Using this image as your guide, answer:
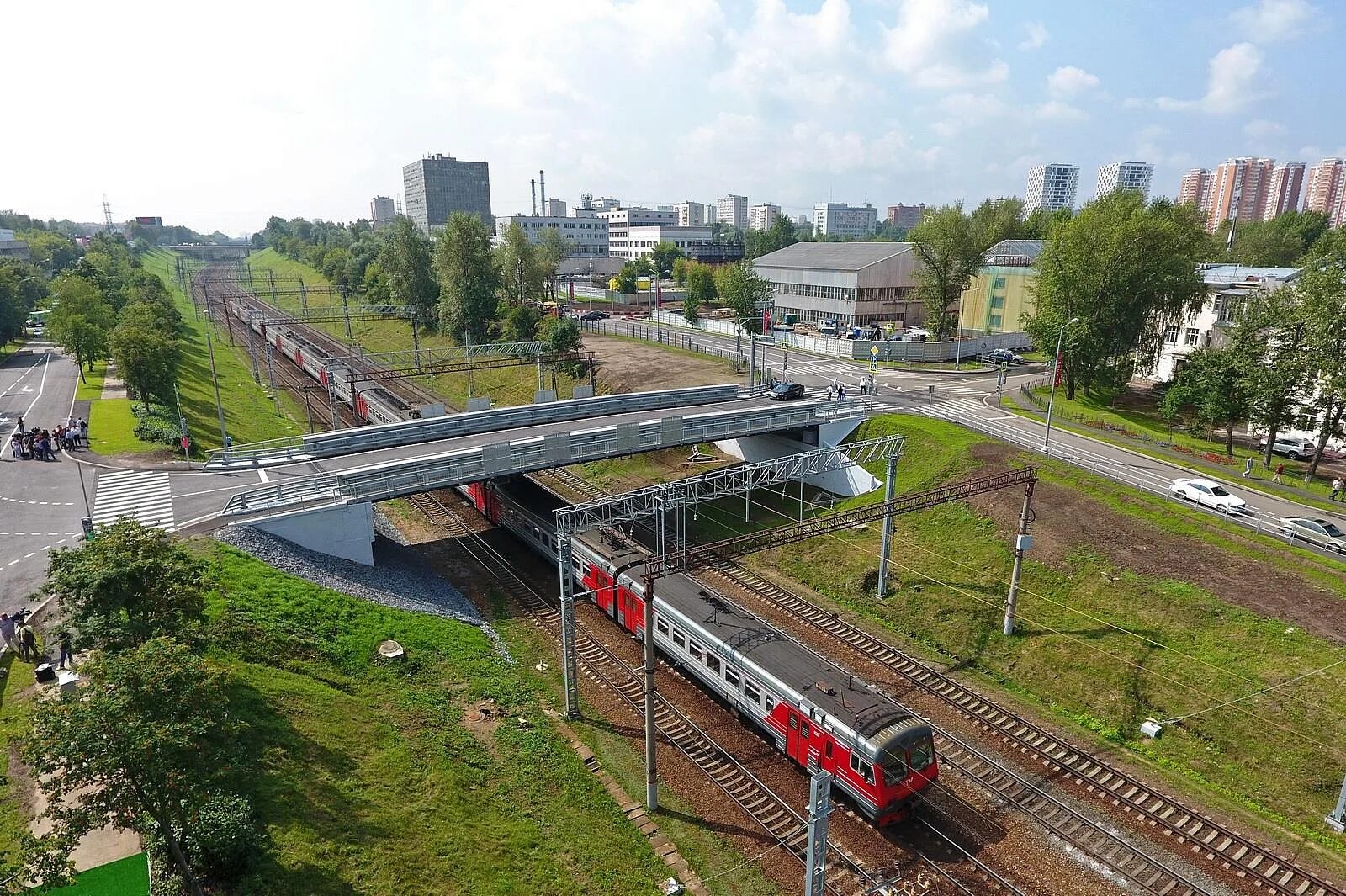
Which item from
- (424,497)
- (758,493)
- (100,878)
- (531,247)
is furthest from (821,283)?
(100,878)

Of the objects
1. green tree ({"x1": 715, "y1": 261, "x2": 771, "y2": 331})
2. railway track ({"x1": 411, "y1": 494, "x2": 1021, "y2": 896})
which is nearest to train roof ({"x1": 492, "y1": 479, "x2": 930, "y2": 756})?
railway track ({"x1": 411, "y1": 494, "x2": 1021, "y2": 896})

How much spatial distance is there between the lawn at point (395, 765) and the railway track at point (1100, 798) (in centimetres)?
1181

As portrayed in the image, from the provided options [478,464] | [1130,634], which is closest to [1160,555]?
[1130,634]

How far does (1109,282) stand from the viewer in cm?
5319

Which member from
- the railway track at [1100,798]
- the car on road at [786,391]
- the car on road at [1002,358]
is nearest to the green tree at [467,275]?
the car on road at [786,391]

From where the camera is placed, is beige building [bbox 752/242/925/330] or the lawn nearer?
the lawn

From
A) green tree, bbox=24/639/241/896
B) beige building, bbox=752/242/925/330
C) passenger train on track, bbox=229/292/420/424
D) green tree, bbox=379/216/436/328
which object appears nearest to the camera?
green tree, bbox=24/639/241/896

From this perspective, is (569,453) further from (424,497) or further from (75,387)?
(75,387)

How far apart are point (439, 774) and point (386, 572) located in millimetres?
14650

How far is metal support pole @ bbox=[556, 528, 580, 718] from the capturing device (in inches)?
967

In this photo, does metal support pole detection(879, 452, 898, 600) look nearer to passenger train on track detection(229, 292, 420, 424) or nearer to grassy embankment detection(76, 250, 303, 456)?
passenger train on track detection(229, 292, 420, 424)

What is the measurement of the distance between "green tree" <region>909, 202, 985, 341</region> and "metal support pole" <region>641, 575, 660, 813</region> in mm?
63221

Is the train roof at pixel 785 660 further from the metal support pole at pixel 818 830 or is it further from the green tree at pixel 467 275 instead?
the green tree at pixel 467 275

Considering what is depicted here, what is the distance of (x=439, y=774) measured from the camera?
833 inches
